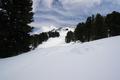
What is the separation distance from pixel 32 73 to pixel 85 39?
4779 cm

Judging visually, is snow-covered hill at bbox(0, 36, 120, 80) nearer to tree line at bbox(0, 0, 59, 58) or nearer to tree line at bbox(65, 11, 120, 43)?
tree line at bbox(0, 0, 59, 58)

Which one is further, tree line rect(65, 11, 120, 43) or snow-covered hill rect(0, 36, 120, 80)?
tree line rect(65, 11, 120, 43)

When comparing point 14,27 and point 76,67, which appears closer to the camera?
point 76,67

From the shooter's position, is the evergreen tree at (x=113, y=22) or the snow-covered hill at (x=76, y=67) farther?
the evergreen tree at (x=113, y=22)

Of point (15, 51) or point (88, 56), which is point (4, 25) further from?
point (88, 56)

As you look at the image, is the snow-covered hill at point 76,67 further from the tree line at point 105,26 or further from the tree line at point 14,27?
the tree line at point 105,26

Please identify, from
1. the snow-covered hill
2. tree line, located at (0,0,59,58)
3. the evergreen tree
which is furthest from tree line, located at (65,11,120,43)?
the snow-covered hill

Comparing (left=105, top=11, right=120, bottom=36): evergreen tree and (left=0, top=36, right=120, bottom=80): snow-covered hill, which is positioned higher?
(left=105, top=11, right=120, bottom=36): evergreen tree

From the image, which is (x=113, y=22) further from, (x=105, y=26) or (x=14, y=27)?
(x=14, y=27)

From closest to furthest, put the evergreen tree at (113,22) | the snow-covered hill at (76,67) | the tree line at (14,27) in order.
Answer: the snow-covered hill at (76,67)
the tree line at (14,27)
the evergreen tree at (113,22)

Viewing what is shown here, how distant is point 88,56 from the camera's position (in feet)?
17.7

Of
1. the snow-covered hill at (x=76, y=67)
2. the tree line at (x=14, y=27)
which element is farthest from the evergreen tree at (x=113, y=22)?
the snow-covered hill at (x=76, y=67)

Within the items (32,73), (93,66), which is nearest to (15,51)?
(32,73)

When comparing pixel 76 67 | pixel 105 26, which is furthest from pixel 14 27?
pixel 105 26
